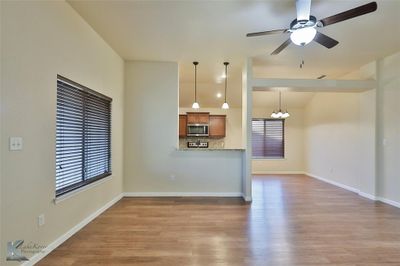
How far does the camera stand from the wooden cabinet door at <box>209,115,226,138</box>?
848 centimetres

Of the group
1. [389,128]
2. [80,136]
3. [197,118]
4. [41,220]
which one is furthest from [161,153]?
[389,128]

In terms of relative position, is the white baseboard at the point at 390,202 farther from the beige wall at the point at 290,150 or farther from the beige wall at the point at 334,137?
the beige wall at the point at 290,150

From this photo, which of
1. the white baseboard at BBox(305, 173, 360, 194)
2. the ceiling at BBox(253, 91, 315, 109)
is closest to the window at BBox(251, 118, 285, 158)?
the ceiling at BBox(253, 91, 315, 109)

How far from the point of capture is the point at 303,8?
2488mm

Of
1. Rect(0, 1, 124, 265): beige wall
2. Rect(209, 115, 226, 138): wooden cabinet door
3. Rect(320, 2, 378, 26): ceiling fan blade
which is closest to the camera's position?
Rect(0, 1, 124, 265): beige wall

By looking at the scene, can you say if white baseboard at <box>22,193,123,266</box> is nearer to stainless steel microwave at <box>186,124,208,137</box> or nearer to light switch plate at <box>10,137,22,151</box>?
light switch plate at <box>10,137,22,151</box>

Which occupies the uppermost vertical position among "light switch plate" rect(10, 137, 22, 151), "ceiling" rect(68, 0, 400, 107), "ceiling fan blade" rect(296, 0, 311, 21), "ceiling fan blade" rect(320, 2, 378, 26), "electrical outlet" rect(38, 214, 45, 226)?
"ceiling" rect(68, 0, 400, 107)

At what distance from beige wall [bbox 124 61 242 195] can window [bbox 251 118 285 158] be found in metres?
3.82

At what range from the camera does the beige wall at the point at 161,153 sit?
17.3ft

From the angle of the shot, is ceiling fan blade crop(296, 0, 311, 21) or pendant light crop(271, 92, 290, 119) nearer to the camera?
ceiling fan blade crop(296, 0, 311, 21)

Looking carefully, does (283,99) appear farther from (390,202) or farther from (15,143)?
(15,143)

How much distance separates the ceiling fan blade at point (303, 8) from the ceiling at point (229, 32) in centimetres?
43

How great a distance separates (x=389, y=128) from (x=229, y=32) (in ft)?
11.9

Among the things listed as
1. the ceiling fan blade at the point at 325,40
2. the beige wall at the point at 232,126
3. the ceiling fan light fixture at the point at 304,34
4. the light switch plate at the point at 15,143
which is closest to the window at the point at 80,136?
the light switch plate at the point at 15,143
